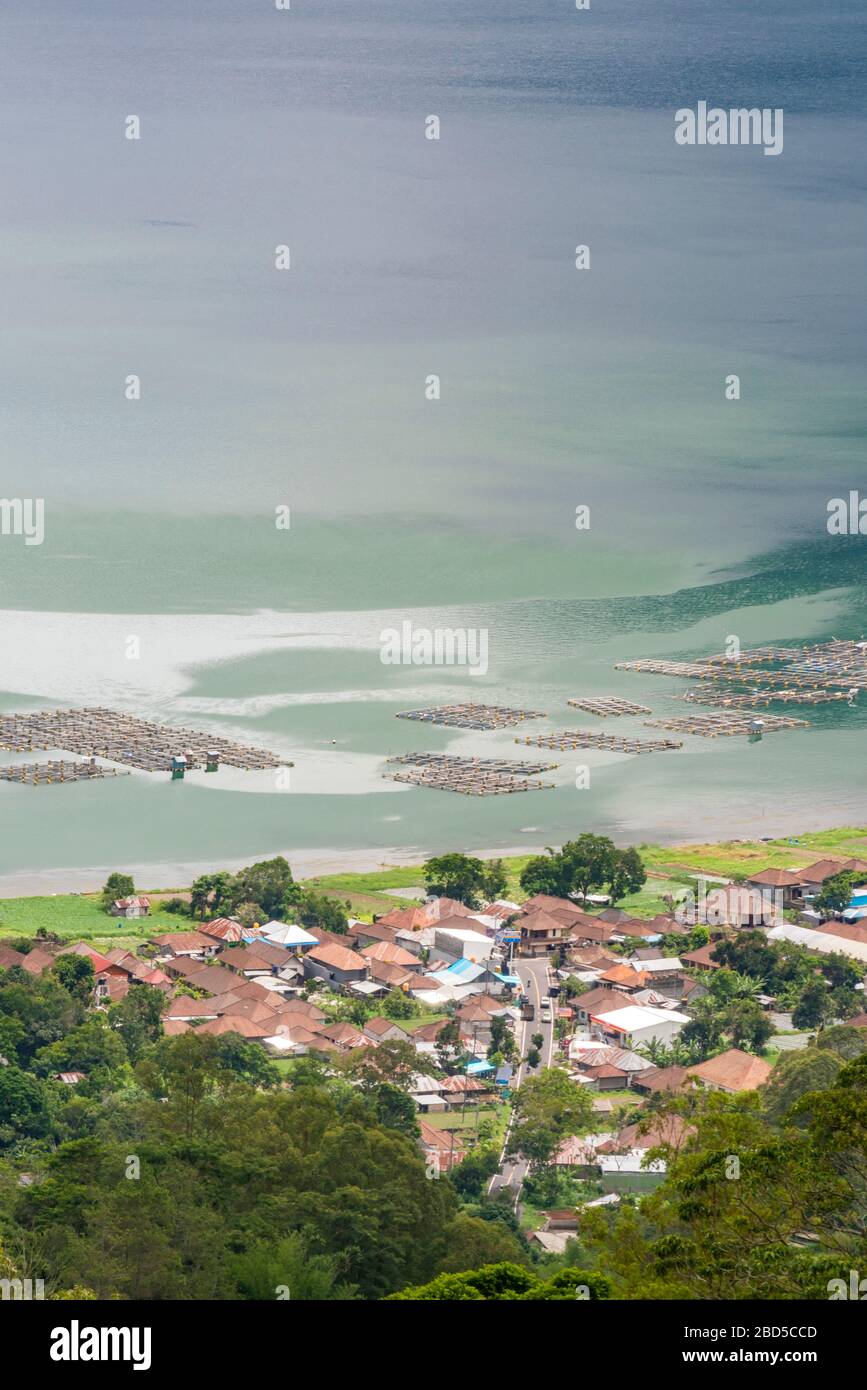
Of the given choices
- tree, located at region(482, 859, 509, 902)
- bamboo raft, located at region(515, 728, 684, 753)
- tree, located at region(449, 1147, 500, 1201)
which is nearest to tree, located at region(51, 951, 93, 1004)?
tree, located at region(449, 1147, 500, 1201)

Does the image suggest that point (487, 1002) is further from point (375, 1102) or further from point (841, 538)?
point (841, 538)

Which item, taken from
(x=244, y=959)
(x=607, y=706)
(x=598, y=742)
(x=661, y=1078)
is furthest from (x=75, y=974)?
(x=607, y=706)

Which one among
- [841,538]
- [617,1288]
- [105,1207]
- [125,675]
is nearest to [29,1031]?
[105,1207]

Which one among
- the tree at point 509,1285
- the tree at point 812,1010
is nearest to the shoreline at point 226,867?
the tree at point 812,1010

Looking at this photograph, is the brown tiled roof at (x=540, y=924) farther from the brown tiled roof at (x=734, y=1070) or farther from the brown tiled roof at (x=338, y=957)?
the brown tiled roof at (x=734, y=1070)

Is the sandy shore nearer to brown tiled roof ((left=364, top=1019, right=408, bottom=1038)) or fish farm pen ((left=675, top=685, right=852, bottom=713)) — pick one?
brown tiled roof ((left=364, top=1019, right=408, bottom=1038))

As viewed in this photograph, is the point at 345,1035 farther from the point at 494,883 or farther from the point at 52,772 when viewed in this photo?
the point at 52,772
